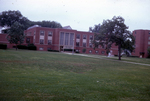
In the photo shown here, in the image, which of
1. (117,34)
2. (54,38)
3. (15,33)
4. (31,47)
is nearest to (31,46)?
(31,47)

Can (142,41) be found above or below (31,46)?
above

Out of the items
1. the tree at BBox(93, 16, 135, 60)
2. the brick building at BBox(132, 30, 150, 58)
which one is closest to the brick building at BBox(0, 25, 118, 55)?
the brick building at BBox(132, 30, 150, 58)

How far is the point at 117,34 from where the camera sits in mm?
34812

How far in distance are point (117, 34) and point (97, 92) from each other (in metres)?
29.1

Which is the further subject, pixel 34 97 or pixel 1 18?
pixel 1 18

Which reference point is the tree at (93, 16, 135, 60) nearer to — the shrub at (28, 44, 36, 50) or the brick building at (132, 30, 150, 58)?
the shrub at (28, 44, 36, 50)

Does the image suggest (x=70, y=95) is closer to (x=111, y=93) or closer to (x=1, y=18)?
(x=111, y=93)

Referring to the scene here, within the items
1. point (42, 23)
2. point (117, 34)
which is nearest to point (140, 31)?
point (117, 34)

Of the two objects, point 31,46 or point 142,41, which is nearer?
point 31,46

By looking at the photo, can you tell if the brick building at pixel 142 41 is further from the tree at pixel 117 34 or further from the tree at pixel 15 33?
the tree at pixel 15 33

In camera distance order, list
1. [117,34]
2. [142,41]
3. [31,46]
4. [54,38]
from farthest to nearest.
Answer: [142,41] < [54,38] < [31,46] < [117,34]

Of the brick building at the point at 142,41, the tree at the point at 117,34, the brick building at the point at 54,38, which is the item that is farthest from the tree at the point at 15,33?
the brick building at the point at 142,41

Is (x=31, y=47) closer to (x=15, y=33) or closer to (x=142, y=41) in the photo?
(x=15, y=33)

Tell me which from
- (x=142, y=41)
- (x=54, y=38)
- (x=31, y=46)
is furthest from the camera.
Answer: (x=142, y=41)
